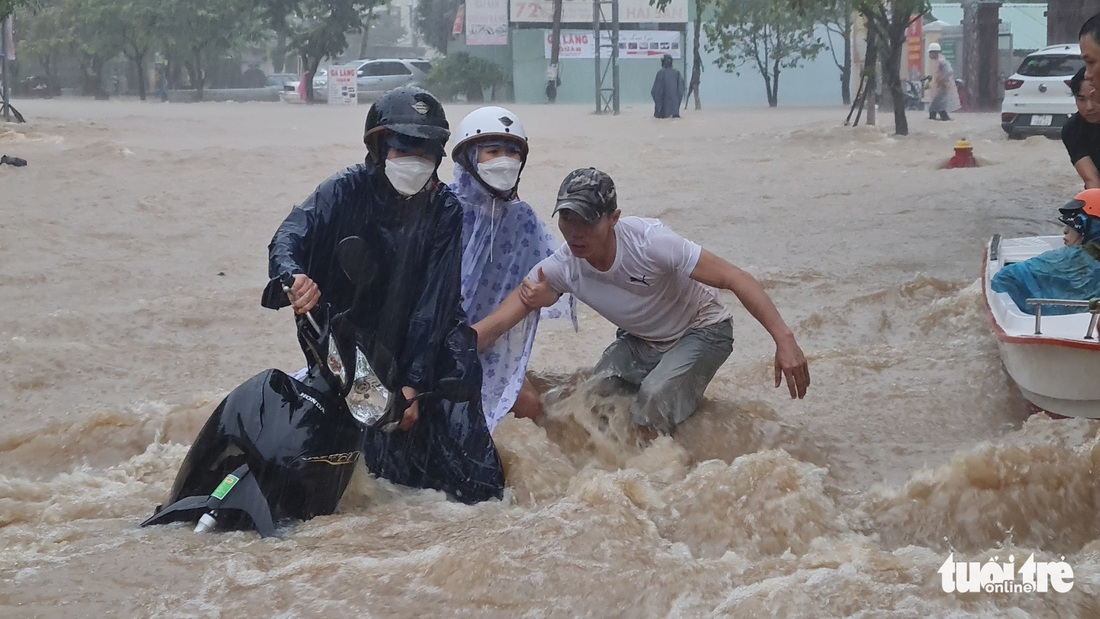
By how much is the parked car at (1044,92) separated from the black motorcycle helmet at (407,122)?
16.8m

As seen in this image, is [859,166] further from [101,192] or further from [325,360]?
[325,360]

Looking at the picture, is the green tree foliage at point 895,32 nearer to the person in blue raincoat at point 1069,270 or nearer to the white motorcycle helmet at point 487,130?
the person in blue raincoat at point 1069,270

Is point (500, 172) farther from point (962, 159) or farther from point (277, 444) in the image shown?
point (962, 159)

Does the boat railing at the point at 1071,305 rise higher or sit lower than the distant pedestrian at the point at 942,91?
lower

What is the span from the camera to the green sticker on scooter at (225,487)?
11.3 feet

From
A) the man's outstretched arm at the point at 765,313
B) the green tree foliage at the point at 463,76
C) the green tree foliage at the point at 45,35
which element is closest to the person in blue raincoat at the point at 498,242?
the man's outstretched arm at the point at 765,313

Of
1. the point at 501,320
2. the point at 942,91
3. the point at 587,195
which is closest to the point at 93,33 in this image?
the point at 942,91

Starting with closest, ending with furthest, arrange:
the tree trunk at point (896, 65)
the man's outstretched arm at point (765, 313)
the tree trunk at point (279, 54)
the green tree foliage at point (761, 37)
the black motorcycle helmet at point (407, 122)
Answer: the black motorcycle helmet at point (407, 122) < the man's outstretched arm at point (765, 313) < the tree trunk at point (896, 65) < the green tree foliage at point (761, 37) < the tree trunk at point (279, 54)

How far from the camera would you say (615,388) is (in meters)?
5.20

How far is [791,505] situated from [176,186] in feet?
37.7

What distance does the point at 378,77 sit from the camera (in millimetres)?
34969

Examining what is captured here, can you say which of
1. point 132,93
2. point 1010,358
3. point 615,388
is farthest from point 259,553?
point 132,93

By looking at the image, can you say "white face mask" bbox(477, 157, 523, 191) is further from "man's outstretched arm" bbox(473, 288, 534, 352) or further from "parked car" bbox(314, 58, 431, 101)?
"parked car" bbox(314, 58, 431, 101)

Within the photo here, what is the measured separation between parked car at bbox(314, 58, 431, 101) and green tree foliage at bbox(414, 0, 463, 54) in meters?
8.12
